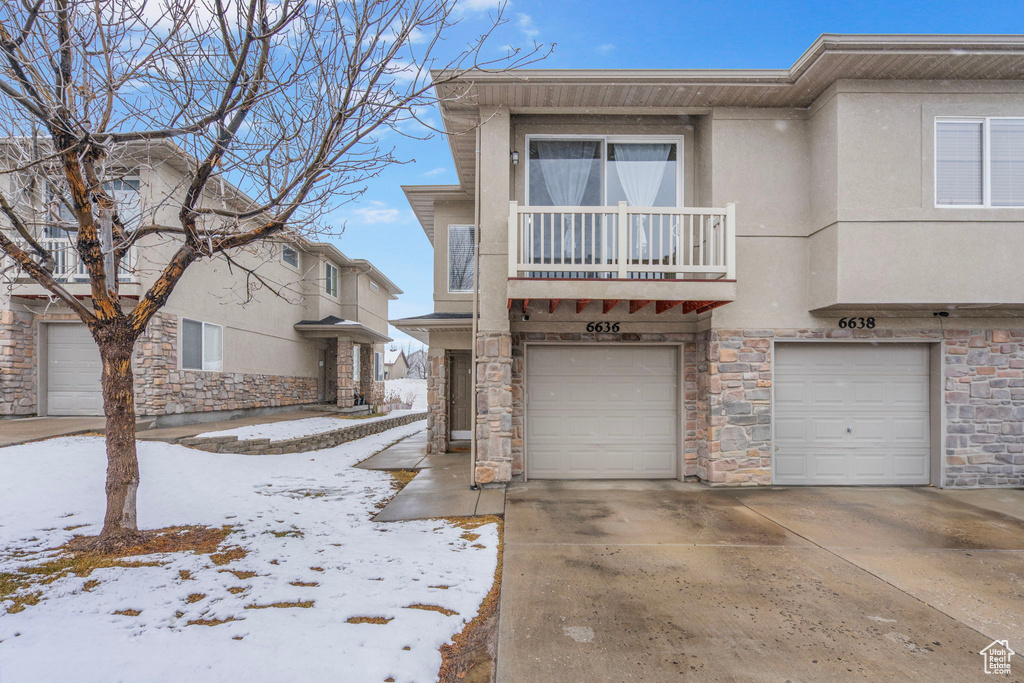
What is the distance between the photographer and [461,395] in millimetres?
11523

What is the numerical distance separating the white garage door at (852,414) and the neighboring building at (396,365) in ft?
139

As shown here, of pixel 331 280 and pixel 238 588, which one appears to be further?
pixel 331 280

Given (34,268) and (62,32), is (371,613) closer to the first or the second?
(34,268)

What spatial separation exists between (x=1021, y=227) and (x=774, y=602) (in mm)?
6407

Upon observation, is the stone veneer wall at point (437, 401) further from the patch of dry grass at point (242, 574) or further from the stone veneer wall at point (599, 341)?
the patch of dry grass at point (242, 574)

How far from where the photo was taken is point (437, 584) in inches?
153

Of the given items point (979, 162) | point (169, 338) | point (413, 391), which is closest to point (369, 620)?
point (979, 162)

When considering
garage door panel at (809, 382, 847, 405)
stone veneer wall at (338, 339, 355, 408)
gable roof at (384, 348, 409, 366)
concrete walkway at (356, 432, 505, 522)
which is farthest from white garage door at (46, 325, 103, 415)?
gable roof at (384, 348, 409, 366)

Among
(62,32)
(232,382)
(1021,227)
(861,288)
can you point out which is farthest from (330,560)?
(232,382)

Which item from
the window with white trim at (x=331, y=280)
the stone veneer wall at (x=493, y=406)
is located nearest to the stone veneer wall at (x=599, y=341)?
the stone veneer wall at (x=493, y=406)

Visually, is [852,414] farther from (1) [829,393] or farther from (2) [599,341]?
(2) [599,341]

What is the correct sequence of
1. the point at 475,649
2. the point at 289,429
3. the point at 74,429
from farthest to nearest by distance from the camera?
1. the point at 289,429
2. the point at 74,429
3. the point at 475,649

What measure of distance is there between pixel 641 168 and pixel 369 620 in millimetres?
6727

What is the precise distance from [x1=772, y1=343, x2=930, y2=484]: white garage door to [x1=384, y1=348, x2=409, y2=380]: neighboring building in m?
42.5
